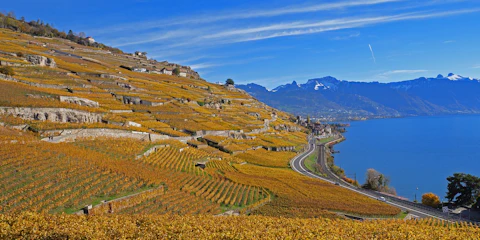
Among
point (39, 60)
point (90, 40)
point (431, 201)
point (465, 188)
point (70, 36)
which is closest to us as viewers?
point (465, 188)

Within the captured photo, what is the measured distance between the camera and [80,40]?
15562cm

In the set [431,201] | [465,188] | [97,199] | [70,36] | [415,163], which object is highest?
[70,36]

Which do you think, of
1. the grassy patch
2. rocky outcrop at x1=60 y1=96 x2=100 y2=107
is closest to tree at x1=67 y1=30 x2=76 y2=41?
rocky outcrop at x1=60 y1=96 x2=100 y2=107

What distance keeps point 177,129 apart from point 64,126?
1032 inches

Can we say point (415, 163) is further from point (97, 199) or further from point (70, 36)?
point (70, 36)

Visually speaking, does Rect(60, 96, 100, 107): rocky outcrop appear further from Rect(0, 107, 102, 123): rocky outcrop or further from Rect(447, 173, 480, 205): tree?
Rect(447, 173, 480, 205): tree

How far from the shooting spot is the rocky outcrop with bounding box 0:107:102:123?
35141 millimetres

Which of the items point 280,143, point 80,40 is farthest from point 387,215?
point 80,40

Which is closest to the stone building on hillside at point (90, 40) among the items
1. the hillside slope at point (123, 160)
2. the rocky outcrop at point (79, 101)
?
the hillside slope at point (123, 160)

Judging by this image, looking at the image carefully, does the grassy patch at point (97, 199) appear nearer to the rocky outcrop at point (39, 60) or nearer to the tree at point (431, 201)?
the tree at point (431, 201)

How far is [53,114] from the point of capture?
3859 cm

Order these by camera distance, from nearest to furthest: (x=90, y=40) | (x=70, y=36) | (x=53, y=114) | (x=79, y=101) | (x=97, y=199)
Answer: (x=97, y=199), (x=53, y=114), (x=79, y=101), (x=70, y=36), (x=90, y=40)

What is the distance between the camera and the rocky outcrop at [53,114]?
35141mm

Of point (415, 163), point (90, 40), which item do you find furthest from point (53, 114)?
point (90, 40)
